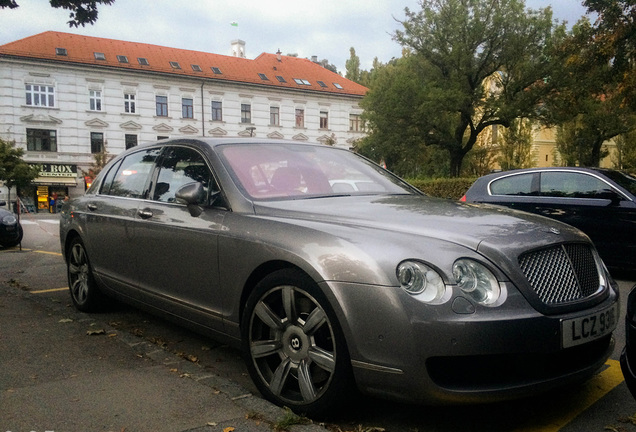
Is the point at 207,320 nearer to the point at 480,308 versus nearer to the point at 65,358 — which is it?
the point at 65,358

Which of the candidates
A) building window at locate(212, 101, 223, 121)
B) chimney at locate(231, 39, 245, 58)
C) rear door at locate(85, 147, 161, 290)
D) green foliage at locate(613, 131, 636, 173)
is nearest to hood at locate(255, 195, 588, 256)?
rear door at locate(85, 147, 161, 290)

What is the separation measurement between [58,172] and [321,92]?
75.8ft

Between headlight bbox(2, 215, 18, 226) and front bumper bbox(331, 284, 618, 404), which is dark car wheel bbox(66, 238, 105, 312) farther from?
headlight bbox(2, 215, 18, 226)

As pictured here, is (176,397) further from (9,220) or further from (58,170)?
(58,170)

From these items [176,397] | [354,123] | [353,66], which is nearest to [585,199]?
[176,397]

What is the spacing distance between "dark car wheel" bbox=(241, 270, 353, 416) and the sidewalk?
126mm

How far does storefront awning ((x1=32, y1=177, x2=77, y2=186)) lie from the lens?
140 feet

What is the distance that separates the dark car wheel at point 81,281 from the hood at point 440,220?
2606 mm


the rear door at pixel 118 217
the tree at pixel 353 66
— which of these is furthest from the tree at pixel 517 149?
the rear door at pixel 118 217

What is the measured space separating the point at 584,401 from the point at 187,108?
4652 centimetres

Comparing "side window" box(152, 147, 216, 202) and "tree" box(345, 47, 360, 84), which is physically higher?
"tree" box(345, 47, 360, 84)

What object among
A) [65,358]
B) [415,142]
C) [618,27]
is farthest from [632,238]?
[415,142]

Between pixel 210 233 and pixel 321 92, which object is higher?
pixel 321 92

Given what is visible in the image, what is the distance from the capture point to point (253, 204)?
137 inches
